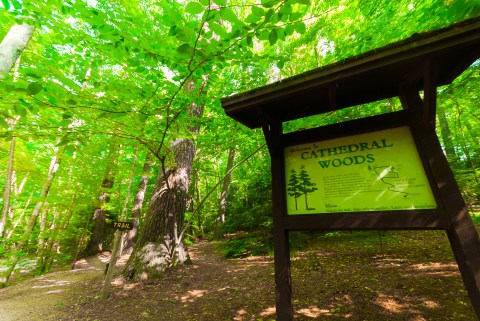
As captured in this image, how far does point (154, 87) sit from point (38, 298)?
627 cm

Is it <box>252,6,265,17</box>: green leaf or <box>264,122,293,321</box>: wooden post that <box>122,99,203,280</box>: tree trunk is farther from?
<box>252,6,265,17</box>: green leaf

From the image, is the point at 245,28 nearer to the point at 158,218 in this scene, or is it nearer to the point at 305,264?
the point at 158,218

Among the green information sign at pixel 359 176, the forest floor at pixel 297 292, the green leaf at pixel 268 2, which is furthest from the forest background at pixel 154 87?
the green information sign at pixel 359 176

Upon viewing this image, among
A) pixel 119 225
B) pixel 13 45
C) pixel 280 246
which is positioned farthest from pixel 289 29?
pixel 119 225

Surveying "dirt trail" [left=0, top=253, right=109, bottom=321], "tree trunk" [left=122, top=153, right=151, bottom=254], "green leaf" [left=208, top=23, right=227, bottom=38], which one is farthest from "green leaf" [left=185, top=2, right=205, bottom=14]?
"tree trunk" [left=122, top=153, right=151, bottom=254]

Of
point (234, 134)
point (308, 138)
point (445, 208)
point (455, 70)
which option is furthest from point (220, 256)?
point (455, 70)

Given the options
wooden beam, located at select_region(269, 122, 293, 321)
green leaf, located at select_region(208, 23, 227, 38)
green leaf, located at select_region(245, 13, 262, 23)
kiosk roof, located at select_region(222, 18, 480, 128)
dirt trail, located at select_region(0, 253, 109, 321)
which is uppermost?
green leaf, located at select_region(245, 13, 262, 23)

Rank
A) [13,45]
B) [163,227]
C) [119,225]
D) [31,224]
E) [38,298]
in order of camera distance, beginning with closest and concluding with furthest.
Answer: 1. [13,45]
2. [119,225]
3. [38,298]
4. [163,227]
5. [31,224]

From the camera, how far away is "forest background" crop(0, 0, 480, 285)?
2.22 m

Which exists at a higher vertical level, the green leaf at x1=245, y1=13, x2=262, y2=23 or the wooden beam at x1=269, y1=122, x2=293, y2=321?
the green leaf at x1=245, y1=13, x2=262, y2=23

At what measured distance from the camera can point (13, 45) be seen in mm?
3674

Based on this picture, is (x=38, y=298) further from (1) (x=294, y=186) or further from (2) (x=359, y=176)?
(2) (x=359, y=176)

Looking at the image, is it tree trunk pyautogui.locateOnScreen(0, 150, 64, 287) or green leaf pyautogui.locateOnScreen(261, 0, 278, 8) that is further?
tree trunk pyautogui.locateOnScreen(0, 150, 64, 287)

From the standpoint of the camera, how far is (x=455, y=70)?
2174 millimetres
